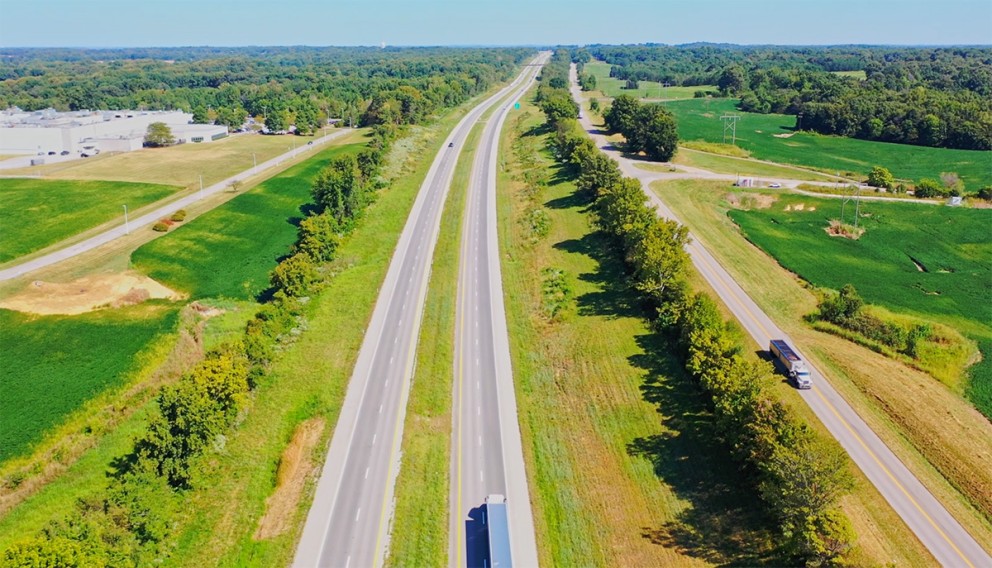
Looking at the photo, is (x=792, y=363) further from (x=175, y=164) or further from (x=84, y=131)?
(x=84, y=131)

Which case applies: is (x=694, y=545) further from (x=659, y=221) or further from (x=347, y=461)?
(x=659, y=221)

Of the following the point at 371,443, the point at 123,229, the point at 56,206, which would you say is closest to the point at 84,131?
the point at 56,206

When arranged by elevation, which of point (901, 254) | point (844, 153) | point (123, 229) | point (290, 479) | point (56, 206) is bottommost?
point (290, 479)

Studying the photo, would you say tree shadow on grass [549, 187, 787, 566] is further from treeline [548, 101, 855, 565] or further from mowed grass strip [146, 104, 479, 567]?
mowed grass strip [146, 104, 479, 567]

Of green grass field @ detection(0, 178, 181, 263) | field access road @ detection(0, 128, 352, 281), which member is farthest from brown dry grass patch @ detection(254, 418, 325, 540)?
green grass field @ detection(0, 178, 181, 263)

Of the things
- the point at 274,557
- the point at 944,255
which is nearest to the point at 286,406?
the point at 274,557
